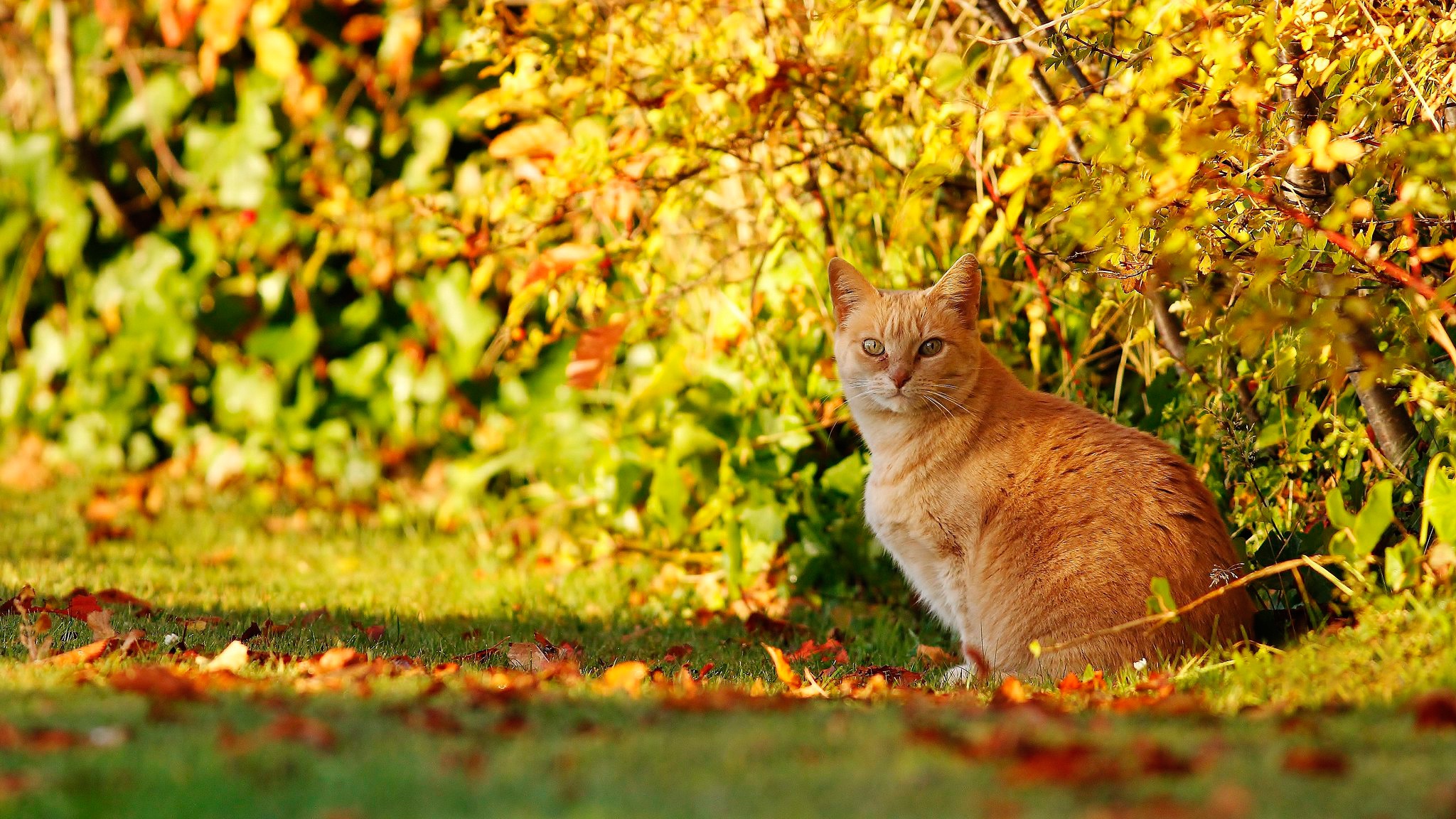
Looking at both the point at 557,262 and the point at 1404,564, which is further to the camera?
the point at 557,262

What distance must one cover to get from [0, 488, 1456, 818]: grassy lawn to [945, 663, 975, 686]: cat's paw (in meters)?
0.05

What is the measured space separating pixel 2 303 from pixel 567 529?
338 cm

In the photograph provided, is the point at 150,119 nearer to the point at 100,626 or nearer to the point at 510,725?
the point at 100,626

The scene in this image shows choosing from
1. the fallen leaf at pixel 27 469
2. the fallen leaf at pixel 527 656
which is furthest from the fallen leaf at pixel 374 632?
the fallen leaf at pixel 27 469

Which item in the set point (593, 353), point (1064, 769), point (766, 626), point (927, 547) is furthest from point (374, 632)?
point (1064, 769)

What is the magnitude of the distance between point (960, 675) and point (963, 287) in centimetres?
108

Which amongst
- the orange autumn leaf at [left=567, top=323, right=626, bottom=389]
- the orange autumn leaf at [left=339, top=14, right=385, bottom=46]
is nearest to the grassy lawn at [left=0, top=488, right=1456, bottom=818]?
the orange autumn leaf at [left=567, top=323, right=626, bottom=389]

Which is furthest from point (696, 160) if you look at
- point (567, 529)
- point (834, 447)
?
point (567, 529)

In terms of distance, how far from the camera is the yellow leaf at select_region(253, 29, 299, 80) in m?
5.35

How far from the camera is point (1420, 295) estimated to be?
265 cm

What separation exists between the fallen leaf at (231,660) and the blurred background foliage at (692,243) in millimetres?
1832

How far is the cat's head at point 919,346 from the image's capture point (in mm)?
3559

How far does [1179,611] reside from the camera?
9.31 ft

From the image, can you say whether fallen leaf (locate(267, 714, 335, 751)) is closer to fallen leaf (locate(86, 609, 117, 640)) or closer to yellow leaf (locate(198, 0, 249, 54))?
fallen leaf (locate(86, 609, 117, 640))
